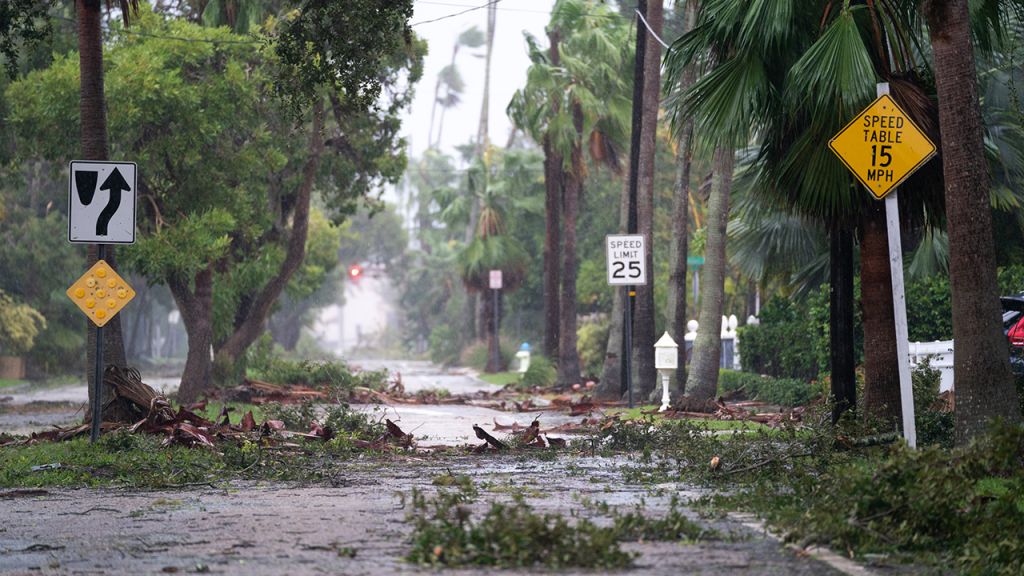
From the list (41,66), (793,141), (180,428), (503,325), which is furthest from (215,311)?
(503,325)

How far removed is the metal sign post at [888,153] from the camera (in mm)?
11867

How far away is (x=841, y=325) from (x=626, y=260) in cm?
1098

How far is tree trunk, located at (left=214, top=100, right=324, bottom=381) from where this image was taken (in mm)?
33062

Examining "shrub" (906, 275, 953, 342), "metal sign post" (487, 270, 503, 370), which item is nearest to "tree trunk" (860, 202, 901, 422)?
"shrub" (906, 275, 953, 342)

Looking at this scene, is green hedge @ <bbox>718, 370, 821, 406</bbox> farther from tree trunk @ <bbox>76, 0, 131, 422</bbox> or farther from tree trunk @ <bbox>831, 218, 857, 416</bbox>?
tree trunk @ <bbox>76, 0, 131, 422</bbox>

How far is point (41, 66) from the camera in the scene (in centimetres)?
3188

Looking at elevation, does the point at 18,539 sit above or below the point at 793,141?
below

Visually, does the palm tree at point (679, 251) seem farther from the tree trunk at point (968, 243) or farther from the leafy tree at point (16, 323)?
the leafy tree at point (16, 323)

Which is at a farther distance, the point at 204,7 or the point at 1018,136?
the point at 204,7

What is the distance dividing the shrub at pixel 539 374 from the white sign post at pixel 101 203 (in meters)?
24.0

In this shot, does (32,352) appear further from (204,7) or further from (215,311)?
(204,7)

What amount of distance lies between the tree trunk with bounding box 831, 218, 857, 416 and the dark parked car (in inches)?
97.2

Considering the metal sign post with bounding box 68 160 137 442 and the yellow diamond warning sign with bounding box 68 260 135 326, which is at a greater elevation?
the metal sign post with bounding box 68 160 137 442

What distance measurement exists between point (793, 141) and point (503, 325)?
50.1m
